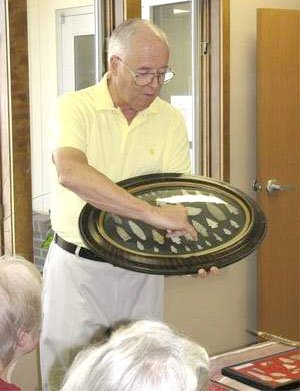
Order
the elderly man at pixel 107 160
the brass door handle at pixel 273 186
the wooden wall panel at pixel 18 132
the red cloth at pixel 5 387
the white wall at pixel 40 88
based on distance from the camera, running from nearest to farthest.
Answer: the red cloth at pixel 5 387 → the elderly man at pixel 107 160 → the wooden wall panel at pixel 18 132 → the white wall at pixel 40 88 → the brass door handle at pixel 273 186

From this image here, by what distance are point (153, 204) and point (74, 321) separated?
0.45m

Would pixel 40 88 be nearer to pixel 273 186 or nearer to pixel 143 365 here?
pixel 273 186

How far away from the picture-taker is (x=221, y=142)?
376 centimetres

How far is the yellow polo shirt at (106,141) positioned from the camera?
205 centimetres

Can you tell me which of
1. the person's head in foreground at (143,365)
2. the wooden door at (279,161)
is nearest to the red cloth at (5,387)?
the person's head in foreground at (143,365)

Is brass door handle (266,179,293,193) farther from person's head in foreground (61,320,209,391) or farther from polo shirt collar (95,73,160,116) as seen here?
person's head in foreground (61,320,209,391)

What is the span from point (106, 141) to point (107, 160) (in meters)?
0.06

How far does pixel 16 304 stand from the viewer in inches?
57.3

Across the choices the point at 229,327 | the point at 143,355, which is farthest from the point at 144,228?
the point at 229,327

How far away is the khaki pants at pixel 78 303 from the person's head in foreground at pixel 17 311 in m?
0.55

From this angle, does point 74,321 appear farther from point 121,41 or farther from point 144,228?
point 121,41

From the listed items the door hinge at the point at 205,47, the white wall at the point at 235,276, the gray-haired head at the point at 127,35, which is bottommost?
the white wall at the point at 235,276

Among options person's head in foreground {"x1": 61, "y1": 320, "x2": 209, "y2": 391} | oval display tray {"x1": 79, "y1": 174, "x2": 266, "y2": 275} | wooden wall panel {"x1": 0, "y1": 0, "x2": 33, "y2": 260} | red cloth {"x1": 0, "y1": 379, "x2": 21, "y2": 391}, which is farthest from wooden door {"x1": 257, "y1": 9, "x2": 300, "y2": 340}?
person's head in foreground {"x1": 61, "y1": 320, "x2": 209, "y2": 391}

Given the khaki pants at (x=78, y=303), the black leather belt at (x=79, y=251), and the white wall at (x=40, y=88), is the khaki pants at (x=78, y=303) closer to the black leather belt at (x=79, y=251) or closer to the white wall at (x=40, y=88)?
the black leather belt at (x=79, y=251)
